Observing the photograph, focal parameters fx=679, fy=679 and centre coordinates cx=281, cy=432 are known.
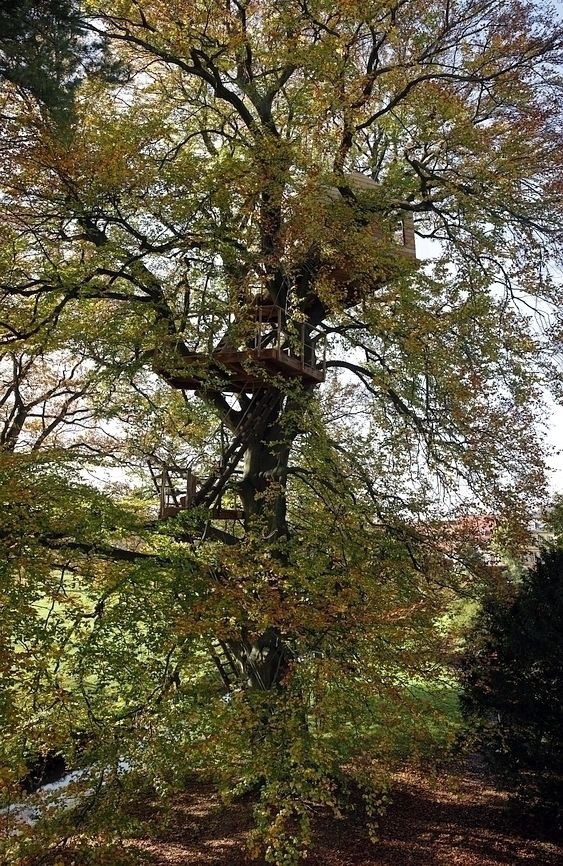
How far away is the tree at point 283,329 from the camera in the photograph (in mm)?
6781

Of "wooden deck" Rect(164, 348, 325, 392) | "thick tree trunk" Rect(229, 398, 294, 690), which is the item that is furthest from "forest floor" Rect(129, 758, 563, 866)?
"wooden deck" Rect(164, 348, 325, 392)

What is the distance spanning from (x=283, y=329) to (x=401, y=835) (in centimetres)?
655

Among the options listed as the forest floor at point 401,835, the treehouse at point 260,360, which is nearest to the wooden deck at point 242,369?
the treehouse at point 260,360

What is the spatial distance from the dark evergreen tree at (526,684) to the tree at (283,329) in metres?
0.77

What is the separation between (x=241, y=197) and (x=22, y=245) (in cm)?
272

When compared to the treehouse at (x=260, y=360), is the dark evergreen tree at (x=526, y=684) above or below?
below

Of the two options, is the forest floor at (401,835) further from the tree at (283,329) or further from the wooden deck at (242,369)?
the wooden deck at (242,369)

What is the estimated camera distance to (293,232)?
7652mm

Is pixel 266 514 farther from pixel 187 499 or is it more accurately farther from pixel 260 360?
pixel 260 360

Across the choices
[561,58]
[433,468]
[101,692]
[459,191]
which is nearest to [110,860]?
[101,692]

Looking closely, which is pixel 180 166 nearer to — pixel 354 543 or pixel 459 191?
pixel 459 191

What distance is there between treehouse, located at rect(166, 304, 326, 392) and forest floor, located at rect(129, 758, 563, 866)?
4915 millimetres

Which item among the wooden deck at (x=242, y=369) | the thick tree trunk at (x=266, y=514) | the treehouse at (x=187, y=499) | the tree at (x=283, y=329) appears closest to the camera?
the tree at (x=283, y=329)

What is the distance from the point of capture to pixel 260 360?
311 inches
